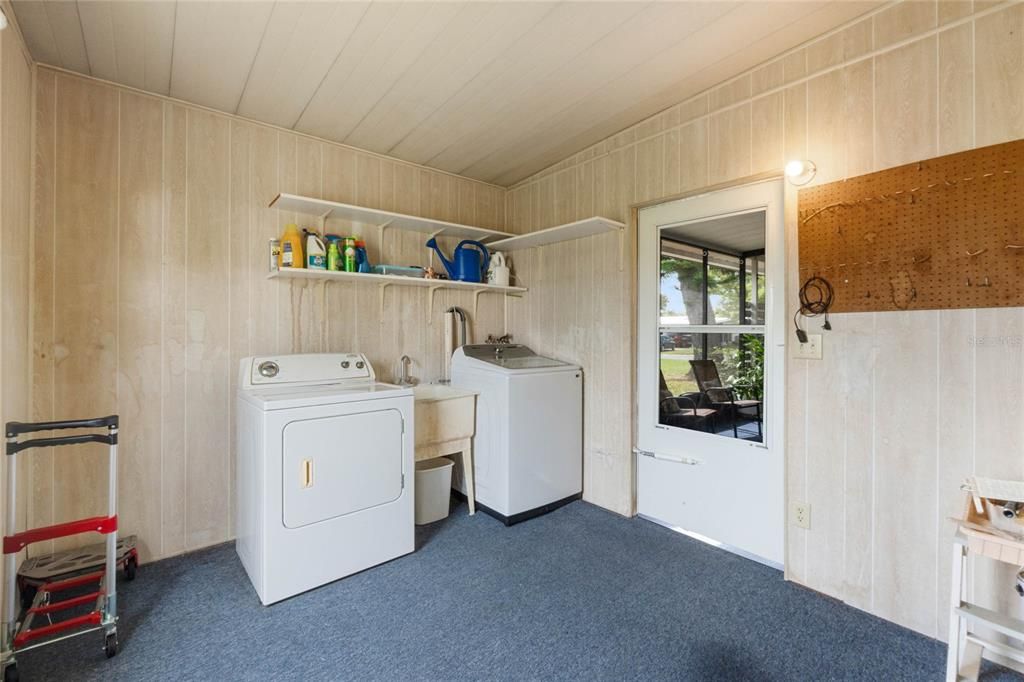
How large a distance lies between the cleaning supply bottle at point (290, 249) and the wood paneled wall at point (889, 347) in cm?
218

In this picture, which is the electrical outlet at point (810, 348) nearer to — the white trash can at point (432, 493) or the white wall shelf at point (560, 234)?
the white wall shelf at point (560, 234)

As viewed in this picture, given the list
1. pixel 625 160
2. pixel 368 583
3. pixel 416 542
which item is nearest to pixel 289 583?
pixel 368 583

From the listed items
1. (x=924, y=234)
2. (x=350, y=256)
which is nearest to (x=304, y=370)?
(x=350, y=256)

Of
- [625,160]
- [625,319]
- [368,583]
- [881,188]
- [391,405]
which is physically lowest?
[368,583]

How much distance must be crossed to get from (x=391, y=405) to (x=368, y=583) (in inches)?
32.5

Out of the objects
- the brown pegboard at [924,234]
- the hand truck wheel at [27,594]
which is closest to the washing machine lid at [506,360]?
the brown pegboard at [924,234]

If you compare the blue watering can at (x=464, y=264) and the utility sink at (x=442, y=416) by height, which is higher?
the blue watering can at (x=464, y=264)

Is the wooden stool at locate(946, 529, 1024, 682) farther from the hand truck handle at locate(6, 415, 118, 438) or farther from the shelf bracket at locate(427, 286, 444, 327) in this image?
the hand truck handle at locate(6, 415, 118, 438)

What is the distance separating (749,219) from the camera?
2.26 meters

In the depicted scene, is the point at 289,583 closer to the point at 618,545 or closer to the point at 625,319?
the point at 618,545

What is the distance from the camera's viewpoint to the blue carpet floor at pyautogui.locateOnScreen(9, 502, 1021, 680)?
1.54 metres

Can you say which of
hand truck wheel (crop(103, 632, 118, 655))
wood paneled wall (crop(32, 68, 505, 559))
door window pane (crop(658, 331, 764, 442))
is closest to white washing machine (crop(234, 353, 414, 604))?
wood paneled wall (crop(32, 68, 505, 559))

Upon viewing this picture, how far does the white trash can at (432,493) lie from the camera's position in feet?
8.68

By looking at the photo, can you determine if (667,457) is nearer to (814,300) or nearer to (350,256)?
(814,300)
